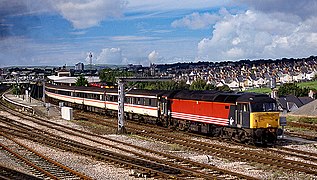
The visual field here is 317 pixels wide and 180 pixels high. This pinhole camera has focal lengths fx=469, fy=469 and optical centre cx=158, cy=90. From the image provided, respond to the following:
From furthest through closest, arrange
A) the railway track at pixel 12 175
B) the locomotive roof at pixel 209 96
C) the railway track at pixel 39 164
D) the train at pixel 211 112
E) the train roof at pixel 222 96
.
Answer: the locomotive roof at pixel 209 96 < the train roof at pixel 222 96 < the train at pixel 211 112 < the railway track at pixel 39 164 < the railway track at pixel 12 175

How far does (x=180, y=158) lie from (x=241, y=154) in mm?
4034

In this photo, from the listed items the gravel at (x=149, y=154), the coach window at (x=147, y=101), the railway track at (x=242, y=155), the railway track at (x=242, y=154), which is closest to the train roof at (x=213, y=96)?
the coach window at (x=147, y=101)

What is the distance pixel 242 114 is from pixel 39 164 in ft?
41.1

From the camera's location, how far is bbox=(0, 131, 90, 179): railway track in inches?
780

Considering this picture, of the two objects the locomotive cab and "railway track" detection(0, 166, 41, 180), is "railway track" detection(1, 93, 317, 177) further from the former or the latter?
"railway track" detection(0, 166, 41, 180)

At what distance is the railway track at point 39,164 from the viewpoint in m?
19.8

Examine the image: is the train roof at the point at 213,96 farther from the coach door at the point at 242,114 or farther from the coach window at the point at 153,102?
the coach window at the point at 153,102

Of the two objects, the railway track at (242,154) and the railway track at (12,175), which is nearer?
the railway track at (12,175)

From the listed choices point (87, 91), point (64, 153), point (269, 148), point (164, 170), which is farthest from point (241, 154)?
point (87, 91)

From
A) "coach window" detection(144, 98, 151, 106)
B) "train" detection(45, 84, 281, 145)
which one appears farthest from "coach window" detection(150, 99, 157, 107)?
"coach window" detection(144, 98, 151, 106)

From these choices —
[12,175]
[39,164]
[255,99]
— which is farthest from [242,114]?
[12,175]

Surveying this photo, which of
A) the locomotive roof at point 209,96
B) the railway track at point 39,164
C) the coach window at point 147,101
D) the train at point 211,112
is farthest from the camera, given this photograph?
the coach window at point 147,101

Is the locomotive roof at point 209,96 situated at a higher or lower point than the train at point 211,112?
higher

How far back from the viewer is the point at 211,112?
32188 mm
